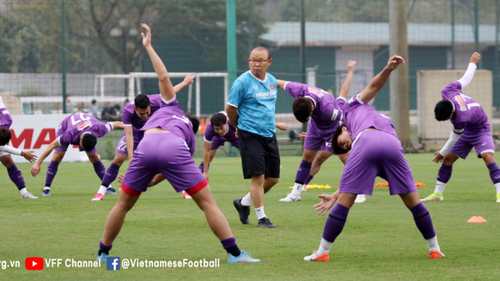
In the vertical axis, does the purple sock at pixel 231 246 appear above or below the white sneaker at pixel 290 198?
above

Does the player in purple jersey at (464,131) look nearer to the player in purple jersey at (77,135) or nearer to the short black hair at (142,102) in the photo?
the short black hair at (142,102)

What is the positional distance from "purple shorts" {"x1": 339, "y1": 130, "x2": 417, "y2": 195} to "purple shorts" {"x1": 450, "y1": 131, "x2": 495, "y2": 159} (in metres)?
4.46

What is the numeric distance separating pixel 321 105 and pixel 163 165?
4.39m

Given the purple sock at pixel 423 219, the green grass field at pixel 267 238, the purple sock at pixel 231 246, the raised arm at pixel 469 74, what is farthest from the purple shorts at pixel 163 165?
the raised arm at pixel 469 74

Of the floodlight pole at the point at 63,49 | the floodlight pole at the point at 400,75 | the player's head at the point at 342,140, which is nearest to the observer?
the player's head at the point at 342,140

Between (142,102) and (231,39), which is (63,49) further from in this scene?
(142,102)

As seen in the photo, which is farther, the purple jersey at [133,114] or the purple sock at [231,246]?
the purple jersey at [133,114]

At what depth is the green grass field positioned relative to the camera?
16.9ft

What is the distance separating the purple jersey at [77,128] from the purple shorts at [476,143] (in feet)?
18.6

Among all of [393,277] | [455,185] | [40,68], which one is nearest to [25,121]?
[40,68]

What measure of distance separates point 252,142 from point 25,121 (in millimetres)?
12597

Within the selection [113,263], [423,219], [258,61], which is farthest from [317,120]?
[113,263]

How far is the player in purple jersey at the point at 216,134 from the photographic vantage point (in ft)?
29.8

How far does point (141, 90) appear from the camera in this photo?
23.7 metres
